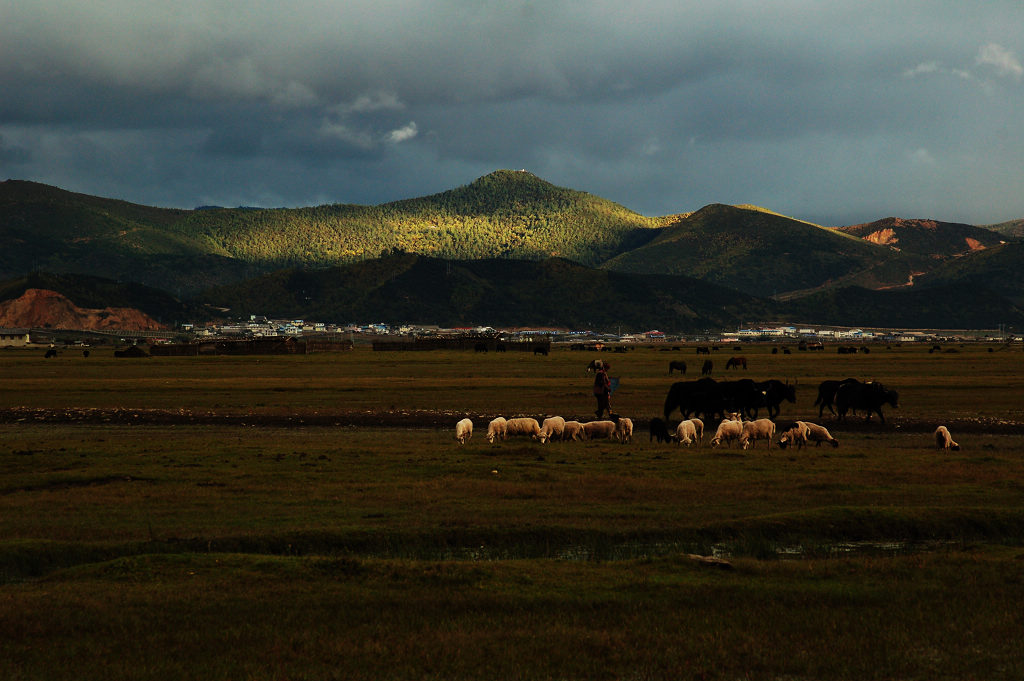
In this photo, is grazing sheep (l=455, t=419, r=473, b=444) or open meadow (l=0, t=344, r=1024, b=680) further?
grazing sheep (l=455, t=419, r=473, b=444)

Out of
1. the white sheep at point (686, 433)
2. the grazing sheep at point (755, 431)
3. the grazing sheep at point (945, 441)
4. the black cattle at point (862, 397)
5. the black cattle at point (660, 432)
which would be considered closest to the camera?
the grazing sheep at point (945, 441)

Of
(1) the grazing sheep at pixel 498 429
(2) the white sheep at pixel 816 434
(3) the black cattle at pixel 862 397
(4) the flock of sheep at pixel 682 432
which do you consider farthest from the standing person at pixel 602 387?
(3) the black cattle at pixel 862 397

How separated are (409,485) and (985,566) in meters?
12.8

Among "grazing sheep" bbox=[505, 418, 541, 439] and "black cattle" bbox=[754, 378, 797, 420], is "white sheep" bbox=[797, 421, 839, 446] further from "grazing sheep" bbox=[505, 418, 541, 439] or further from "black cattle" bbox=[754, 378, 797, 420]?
"grazing sheep" bbox=[505, 418, 541, 439]

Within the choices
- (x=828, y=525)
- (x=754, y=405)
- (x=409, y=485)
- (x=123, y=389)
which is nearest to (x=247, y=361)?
(x=123, y=389)

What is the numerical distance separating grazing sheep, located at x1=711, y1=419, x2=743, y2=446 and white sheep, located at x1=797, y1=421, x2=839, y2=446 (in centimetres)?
200

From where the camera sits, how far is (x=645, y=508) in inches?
758

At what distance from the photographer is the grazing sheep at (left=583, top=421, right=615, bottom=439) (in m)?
31.7

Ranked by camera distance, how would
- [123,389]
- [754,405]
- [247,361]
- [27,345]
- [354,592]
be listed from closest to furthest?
1. [354,592]
2. [754,405]
3. [123,389]
4. [247,361]
5. [27,345]

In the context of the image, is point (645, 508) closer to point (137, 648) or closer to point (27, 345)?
point (137, 648)

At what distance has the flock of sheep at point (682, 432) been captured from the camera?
29.2 meters

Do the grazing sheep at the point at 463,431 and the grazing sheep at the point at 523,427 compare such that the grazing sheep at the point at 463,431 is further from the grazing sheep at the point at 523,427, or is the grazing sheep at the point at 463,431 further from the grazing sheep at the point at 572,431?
the grazing sheep at the point at 572,431

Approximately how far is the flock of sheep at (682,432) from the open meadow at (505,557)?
725 mm

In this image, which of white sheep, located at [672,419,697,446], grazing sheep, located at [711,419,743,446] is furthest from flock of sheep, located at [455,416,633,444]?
grazing sheep, located at [711,419,743,446]
